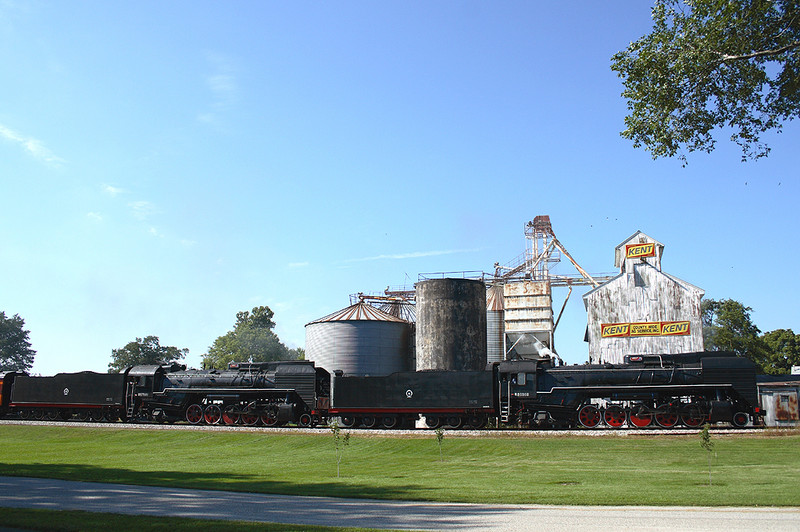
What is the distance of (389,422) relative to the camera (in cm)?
3544

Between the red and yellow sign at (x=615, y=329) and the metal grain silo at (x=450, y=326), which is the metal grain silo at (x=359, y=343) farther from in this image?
the red and yellow sign at (x=615, y=329)

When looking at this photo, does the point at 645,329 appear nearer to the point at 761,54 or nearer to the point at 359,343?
the point at 359,343

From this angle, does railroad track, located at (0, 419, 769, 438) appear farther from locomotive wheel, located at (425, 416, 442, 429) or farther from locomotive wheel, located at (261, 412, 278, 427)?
locomotive wheel, located at (261, 412, 278, 427)

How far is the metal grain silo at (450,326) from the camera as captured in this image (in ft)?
183

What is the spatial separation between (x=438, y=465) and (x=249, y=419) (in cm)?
1691

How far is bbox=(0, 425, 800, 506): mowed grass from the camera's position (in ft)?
50.8

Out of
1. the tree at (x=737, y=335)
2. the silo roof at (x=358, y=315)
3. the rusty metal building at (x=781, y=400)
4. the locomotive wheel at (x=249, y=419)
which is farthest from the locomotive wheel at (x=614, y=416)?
the tree at (x=737, y=335)

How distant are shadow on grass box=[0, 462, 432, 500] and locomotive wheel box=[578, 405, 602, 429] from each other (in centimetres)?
1755

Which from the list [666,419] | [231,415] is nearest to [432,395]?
A: [666,419]

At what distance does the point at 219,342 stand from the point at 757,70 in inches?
4670

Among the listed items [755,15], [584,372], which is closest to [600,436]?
[584,372]

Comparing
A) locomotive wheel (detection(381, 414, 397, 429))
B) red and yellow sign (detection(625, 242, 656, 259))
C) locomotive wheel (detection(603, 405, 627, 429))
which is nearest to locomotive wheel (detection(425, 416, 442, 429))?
locomotive wheel (detection(381, 414, 397, 429))

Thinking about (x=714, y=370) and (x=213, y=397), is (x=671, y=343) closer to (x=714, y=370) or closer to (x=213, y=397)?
(x=714, y=370)

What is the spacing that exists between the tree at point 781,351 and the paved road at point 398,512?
267 feet
